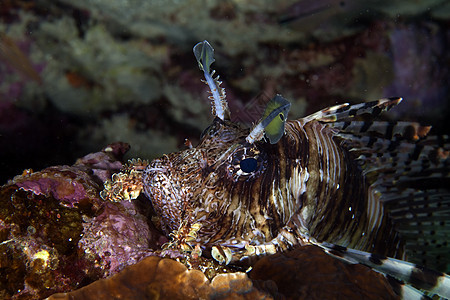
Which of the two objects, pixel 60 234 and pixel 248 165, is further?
pixel 248 165

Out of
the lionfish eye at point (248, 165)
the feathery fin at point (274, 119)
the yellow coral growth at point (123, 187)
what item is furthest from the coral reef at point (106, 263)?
the feathery fin at point (274, 119)

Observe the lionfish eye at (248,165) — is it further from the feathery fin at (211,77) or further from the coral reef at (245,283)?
the coral reef at (245,283)

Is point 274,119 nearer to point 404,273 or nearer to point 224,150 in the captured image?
point 224,150

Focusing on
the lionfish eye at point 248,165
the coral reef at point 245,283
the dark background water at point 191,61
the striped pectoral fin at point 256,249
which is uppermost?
the dark background water at point 191,61

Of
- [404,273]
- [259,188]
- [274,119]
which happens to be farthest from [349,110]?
[404,273]

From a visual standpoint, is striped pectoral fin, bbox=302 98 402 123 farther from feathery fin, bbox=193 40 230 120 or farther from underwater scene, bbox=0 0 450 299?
feathery fin, bbox=193 40 230 120

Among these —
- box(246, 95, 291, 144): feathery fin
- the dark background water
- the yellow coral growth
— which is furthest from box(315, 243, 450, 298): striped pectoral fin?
the dark background water
